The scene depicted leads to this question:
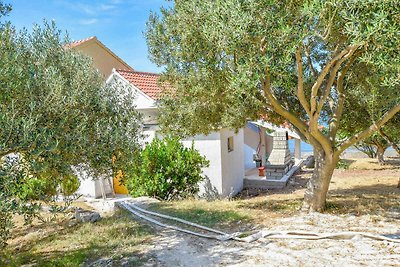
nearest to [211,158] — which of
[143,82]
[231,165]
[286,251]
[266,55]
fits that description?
[231,165]

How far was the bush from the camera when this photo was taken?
51.2 ft

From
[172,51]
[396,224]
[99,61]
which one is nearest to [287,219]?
[396,224]

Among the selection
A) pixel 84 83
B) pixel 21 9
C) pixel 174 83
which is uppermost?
pixel 21 9

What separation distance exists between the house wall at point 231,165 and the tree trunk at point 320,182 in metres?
6.48

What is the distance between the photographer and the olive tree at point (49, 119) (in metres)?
5.65

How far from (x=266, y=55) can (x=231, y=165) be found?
39.8ft

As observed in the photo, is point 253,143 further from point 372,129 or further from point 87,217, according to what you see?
point 87,217

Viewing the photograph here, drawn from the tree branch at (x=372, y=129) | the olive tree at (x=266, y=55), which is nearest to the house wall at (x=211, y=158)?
the olive tree at (x=266, y=55)

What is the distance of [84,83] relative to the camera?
294 inches

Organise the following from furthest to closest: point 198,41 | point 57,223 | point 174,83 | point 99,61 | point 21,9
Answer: point 99,61 → point 57,223 → point 174,83 → point 198,41 → point 21,9

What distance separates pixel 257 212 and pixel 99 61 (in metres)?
20.0

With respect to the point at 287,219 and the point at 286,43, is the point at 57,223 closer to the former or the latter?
the point at 287,219

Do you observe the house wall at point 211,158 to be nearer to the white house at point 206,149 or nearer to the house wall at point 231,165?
the white house at point 206,149

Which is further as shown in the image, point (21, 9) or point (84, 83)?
point (21, 9)
